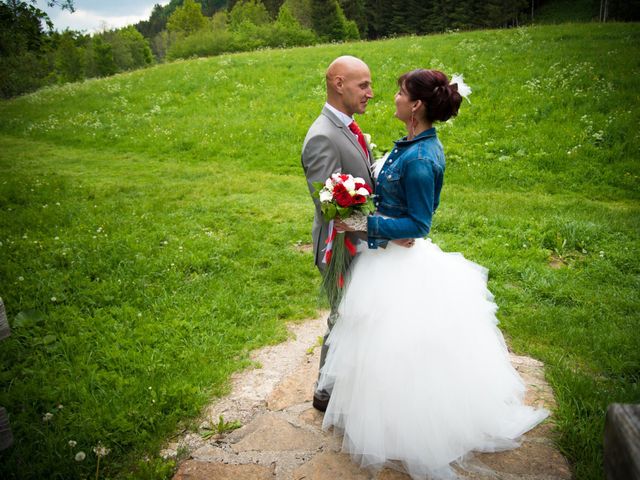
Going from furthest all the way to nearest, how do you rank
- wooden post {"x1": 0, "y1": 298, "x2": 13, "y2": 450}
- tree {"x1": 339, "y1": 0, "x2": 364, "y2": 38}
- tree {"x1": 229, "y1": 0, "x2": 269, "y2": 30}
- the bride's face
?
tree {"x1": 339, "y1": 0, "x2": 364, "y2": 38}, tree {"x1": 229, "y1": 0, "x2": 269, "y2": 30}, the bride's face, wooden post {"x1": 0, "y1": 298, "x2": 13, "y2": 450}

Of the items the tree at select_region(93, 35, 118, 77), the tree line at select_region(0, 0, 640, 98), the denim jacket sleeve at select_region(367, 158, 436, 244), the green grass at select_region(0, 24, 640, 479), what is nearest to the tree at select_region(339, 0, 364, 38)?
the tree line at select_region(0, 0, 640, 98)

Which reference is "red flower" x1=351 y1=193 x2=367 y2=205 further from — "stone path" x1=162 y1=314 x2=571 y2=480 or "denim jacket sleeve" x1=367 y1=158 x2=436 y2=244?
"stone path" x1=162 y1=314 x2=571 y2=480

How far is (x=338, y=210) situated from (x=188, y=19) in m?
74.9

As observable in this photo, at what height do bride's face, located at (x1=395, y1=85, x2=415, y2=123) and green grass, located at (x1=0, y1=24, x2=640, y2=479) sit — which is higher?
bride's face, located at (x1=395, y1=85, x2=415, y2=123)

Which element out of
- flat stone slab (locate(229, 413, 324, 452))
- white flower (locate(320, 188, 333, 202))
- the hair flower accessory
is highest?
the hair flower accessory

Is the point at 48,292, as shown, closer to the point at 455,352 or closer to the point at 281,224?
the point at 281,224

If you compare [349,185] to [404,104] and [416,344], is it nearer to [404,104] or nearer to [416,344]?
[404,104]

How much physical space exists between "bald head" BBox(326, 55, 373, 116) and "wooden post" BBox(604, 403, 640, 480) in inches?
108

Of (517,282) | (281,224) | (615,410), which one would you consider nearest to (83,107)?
(281,224)

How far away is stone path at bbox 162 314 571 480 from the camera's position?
326cm

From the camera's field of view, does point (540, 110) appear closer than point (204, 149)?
Yes

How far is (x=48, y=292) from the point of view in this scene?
573cm

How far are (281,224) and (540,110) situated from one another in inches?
373

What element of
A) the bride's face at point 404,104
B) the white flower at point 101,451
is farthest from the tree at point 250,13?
the white flower at point 101,451
